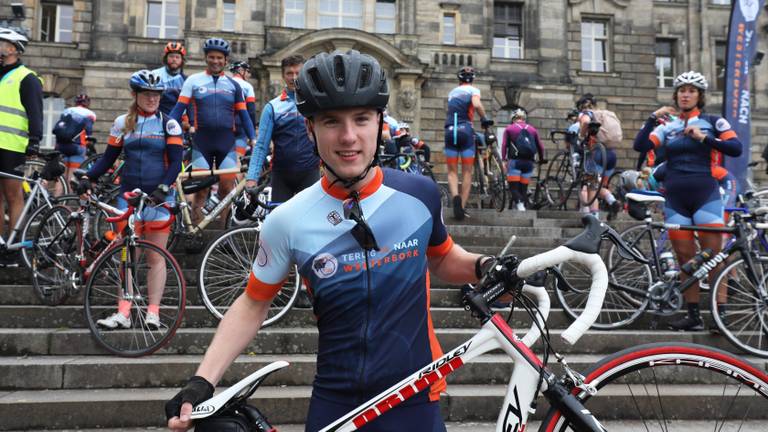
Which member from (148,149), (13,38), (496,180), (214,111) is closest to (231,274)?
(148,149)

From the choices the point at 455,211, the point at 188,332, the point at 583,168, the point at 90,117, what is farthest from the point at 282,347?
the point at 90,117

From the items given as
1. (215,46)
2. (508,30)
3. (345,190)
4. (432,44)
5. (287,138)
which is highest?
(508,30)

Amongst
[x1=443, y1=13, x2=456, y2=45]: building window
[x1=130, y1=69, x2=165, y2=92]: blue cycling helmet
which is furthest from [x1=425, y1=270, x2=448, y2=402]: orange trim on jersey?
[x1=443, y1=13, x2=456, y2=45]: building window

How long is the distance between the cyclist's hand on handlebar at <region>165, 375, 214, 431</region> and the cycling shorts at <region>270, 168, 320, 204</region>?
384 centimetres

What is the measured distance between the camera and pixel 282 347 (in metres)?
4.64

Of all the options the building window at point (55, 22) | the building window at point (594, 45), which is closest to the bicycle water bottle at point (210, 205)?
the building window at point (55, 22)

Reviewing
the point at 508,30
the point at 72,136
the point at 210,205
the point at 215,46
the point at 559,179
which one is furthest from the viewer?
the point at 508,30

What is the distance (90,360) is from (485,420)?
293 cm

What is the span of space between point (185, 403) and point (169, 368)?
2924 mm

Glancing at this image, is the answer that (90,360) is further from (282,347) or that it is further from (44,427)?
(282,347)

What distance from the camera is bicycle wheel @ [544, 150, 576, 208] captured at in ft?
36.7

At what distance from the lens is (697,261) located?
16.8 ft

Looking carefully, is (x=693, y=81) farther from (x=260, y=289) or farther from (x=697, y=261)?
(x=260, y=289)

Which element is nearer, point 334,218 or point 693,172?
point 334,218
